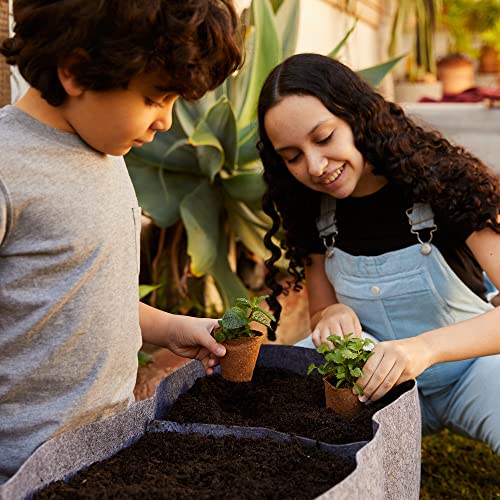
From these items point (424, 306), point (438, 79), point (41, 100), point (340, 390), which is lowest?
point (438, 79)

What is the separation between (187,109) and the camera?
274 centimetres

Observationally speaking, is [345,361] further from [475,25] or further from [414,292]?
[475,25]

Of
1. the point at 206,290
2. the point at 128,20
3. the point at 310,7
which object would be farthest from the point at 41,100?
the point at 310,7

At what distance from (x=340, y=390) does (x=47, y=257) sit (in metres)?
0.56

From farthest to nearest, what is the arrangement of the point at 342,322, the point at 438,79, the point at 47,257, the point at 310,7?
the point at 438,79
the point at 310,7
the point at 342,322
the point at 47,257

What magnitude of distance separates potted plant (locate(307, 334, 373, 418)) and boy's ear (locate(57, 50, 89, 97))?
2.06ft

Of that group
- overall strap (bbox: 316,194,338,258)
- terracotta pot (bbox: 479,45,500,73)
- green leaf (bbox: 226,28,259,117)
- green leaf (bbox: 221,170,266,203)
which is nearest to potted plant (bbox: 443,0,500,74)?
terracotta pot (bbox: 479,45,500,73)


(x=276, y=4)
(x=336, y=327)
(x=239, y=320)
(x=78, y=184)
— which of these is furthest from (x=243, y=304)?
(x=276, y=4)

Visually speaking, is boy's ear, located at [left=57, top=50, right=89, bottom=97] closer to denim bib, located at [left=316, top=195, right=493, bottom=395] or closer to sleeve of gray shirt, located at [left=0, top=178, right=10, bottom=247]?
sleeve of gray shirt, located at [left=0, top=178, right=10, bottom=247]

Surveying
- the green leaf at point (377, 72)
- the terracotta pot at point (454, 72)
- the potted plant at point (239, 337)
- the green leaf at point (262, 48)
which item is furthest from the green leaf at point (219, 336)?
the terracotta pot at point (454, 72)

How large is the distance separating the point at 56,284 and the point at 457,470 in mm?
1476

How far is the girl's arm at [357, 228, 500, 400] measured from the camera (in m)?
1.37

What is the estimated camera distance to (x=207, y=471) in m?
1.10

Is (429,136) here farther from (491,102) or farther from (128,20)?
(491,102)
